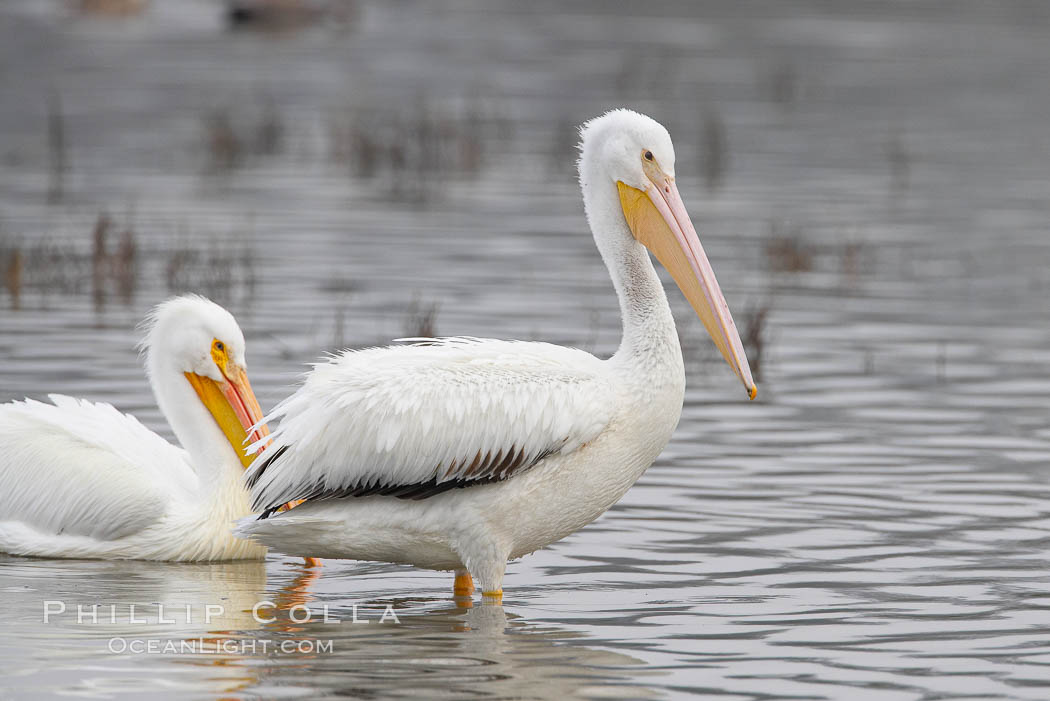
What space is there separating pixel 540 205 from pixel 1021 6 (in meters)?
27.6

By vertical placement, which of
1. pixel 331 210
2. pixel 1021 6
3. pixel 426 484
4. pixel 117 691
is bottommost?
pixel 117 691

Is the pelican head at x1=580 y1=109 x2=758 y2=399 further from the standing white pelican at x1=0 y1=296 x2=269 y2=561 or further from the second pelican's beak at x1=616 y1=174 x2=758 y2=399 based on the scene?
the standing white pelican at x1=0 y1=296 x2=269 y2=561

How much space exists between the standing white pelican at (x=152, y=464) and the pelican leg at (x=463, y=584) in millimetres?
936

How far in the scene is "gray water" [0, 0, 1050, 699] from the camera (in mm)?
5852

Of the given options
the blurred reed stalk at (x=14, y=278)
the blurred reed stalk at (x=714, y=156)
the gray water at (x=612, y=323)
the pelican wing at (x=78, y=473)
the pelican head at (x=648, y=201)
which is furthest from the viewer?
the blurred reed stalk at (x=714, y=156)

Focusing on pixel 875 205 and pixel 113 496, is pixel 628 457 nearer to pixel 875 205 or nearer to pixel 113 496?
pixel 113 496

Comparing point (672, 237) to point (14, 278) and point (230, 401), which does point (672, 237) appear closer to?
point (230, 401)

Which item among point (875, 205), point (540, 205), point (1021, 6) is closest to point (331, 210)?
point (540, 205)

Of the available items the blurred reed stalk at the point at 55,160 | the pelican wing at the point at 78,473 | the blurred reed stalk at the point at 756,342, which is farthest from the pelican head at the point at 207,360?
the blurred reed stalk at the point at 55,160

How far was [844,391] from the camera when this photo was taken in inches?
389

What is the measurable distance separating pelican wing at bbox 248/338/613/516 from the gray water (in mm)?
491

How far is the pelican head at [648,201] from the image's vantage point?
6477mm

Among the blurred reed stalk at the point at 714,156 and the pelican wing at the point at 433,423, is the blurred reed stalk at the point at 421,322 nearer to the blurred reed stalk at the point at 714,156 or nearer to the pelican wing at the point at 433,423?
the pelican wing at the point at 433,423

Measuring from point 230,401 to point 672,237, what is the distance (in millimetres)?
2004
